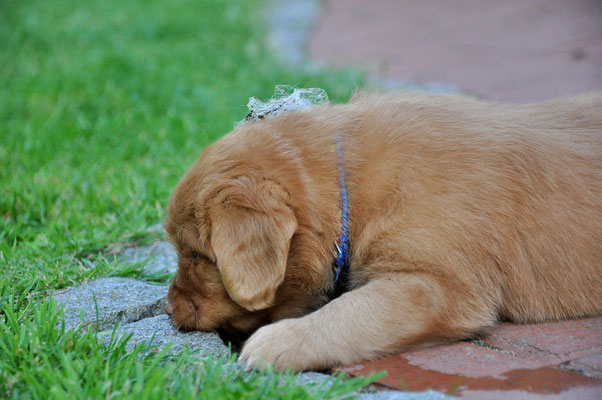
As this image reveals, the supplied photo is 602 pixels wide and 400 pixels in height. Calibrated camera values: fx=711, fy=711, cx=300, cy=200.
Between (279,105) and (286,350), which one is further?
(279,105)

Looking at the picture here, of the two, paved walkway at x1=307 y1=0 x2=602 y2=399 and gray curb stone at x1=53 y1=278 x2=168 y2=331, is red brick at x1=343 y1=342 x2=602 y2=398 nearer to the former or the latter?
paved walkway at x1=307 y1=0 x2=602 y2=399

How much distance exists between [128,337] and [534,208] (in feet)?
5.40

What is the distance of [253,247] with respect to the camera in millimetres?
2691

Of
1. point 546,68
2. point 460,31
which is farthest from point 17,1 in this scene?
point 546,68

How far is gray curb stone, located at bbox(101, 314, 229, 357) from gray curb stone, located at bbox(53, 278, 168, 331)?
93 millimetres

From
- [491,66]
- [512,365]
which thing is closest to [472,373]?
[512,365]

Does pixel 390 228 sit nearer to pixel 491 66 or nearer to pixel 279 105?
pixel 279 105

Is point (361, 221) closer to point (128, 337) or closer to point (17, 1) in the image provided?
point (128, 337)

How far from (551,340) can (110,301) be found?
188 cm

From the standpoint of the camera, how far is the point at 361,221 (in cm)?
284

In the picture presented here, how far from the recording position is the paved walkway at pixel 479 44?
6215 millimetres

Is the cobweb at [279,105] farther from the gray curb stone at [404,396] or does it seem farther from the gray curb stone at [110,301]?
the gray curb stone at [404,396]

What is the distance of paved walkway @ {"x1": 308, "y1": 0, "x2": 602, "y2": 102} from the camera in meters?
6.21

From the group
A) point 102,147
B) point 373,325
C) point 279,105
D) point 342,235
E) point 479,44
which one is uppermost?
point 479,44
